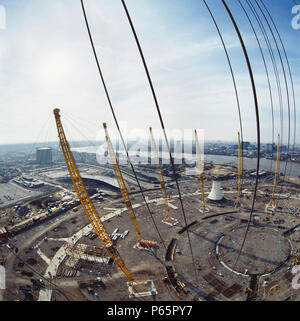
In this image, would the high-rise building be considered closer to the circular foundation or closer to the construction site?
the construction site

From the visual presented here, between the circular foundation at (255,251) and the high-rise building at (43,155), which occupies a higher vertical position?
the high-rise building at (43,155)

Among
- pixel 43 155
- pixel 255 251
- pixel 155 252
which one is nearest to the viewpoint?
pixel 255 251

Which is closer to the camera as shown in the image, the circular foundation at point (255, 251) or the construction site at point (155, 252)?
the construction site at point (155, 252)

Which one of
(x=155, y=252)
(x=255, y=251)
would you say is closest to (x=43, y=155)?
(x=155, y=252)

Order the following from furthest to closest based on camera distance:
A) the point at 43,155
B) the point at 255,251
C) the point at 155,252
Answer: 1. the point at 43,155
2. the point at 155,252
3. the point at 255,251

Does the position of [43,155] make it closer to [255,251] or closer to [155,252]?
[155,252]

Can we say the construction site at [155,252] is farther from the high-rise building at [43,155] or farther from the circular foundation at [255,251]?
the high-rise building at [43,155]

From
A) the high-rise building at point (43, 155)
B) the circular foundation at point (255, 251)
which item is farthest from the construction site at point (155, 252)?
the high-rise building at point (43, 155)

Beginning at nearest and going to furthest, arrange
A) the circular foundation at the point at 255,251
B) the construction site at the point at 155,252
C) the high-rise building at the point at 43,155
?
the construction site at the point at 155,252 < the circular foundation at the point at 255,251 < the high-rise building at the point at 43,155
